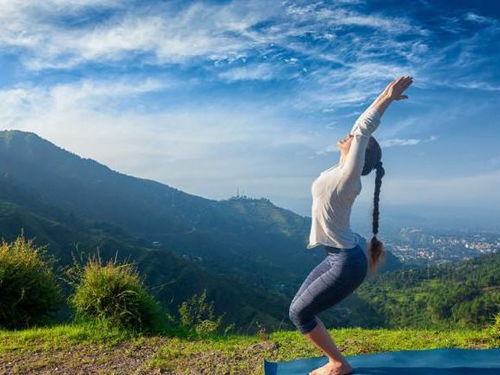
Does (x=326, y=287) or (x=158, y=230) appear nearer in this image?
(x=326, y=287)

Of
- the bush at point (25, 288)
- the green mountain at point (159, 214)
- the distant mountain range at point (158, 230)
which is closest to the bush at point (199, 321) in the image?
the bush at point (25, 288)

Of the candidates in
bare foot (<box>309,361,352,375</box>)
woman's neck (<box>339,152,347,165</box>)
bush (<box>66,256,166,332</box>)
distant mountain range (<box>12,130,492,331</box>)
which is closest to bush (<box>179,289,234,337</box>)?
bush (<box>66,256,166,332</box>)

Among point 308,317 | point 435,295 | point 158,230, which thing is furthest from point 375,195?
point 158,230

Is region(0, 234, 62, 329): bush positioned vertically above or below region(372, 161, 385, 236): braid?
below

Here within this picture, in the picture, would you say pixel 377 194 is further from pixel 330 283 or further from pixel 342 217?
pixel 330 283

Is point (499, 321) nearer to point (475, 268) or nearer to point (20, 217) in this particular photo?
point (20, 217)

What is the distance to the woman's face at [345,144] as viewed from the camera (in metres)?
3.29

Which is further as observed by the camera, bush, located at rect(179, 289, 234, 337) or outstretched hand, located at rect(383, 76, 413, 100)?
bush, located at rect(179, 289, 234, 337)

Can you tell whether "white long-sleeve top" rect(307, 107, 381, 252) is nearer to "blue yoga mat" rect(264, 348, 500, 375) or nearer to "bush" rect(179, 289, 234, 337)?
"blue yoga mat" rect(264, 348, 500, 375)

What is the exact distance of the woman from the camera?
10.3 ft

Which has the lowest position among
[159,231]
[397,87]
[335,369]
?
[159,231]

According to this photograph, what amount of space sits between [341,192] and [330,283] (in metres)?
0.67

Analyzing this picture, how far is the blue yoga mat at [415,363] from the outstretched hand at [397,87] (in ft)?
7.72

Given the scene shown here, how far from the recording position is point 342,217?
10.5 ft
